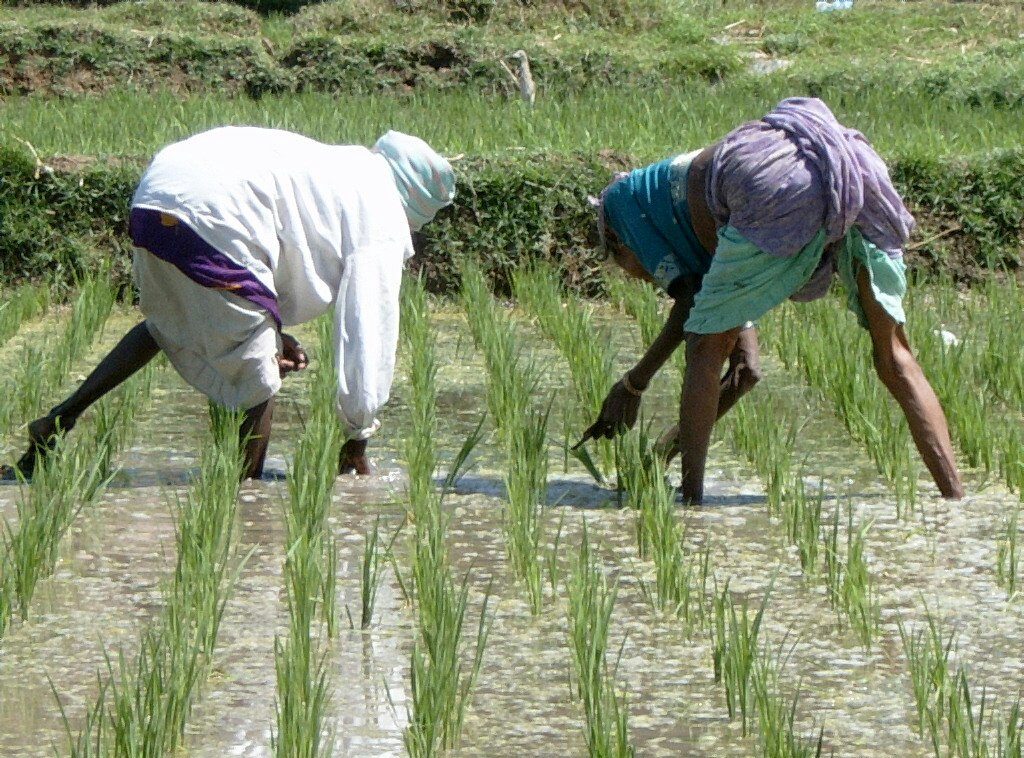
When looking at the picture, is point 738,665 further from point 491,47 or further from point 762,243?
point 491,47

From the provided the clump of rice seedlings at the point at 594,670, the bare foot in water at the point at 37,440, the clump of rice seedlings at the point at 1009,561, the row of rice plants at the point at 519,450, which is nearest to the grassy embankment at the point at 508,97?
the row of rice plants at the point at 519,450

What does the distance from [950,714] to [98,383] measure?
247 cm

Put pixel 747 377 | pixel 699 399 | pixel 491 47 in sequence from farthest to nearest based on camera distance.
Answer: pixel 491 47 < pixel 747 377 < pixel 699 399

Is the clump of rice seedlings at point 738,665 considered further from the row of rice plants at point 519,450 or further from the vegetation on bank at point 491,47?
the vegetation on bank at point 491,47

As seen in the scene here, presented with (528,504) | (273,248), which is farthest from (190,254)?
(528,504)

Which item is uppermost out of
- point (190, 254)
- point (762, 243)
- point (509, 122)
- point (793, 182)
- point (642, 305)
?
point (793, 182)

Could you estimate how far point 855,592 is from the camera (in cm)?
323

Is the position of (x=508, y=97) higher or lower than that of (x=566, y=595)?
higher

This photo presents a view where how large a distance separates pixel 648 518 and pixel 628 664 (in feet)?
2.20

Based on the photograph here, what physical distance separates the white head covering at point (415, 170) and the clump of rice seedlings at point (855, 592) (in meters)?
1.30

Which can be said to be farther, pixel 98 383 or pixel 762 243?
pixel 98 383

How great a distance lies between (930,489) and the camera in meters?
4.41

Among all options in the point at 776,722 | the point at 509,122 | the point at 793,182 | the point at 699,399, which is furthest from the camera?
the point at 509,122

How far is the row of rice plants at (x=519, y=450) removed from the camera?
364 cm
